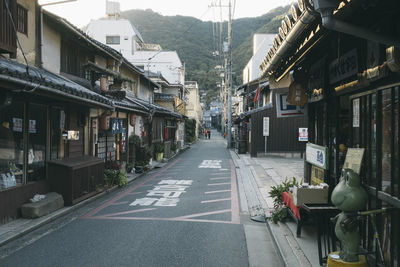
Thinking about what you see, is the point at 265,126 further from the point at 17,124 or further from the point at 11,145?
the point at 11,145

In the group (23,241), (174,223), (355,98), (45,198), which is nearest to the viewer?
(355,98)

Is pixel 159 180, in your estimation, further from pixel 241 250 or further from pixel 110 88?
pixel 241 250

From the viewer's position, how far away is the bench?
9.09 metres

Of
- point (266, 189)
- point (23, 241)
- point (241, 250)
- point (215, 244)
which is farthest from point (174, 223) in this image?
point (266, 189)

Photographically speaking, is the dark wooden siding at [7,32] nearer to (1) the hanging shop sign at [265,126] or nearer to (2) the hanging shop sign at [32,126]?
(2) the hanging shop sign at [32,126]

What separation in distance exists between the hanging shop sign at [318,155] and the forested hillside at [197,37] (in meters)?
60.0

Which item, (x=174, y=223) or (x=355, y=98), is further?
(x=174, y=223)

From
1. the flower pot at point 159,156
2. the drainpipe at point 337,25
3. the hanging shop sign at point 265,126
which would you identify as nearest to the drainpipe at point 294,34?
the drainpipe at point 337,25

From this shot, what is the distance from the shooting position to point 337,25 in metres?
3.92

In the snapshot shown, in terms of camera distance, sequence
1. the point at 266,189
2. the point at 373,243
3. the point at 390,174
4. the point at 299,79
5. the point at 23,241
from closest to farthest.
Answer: the point at 390,174 → the point at 373,243 → the point at 23,241 → the point at 299,79 → the point at 266,189

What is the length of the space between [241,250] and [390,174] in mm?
3518

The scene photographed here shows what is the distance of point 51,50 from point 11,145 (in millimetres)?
5024

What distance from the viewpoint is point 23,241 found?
753 cm

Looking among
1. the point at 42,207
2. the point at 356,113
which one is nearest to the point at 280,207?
the point at 356,113
